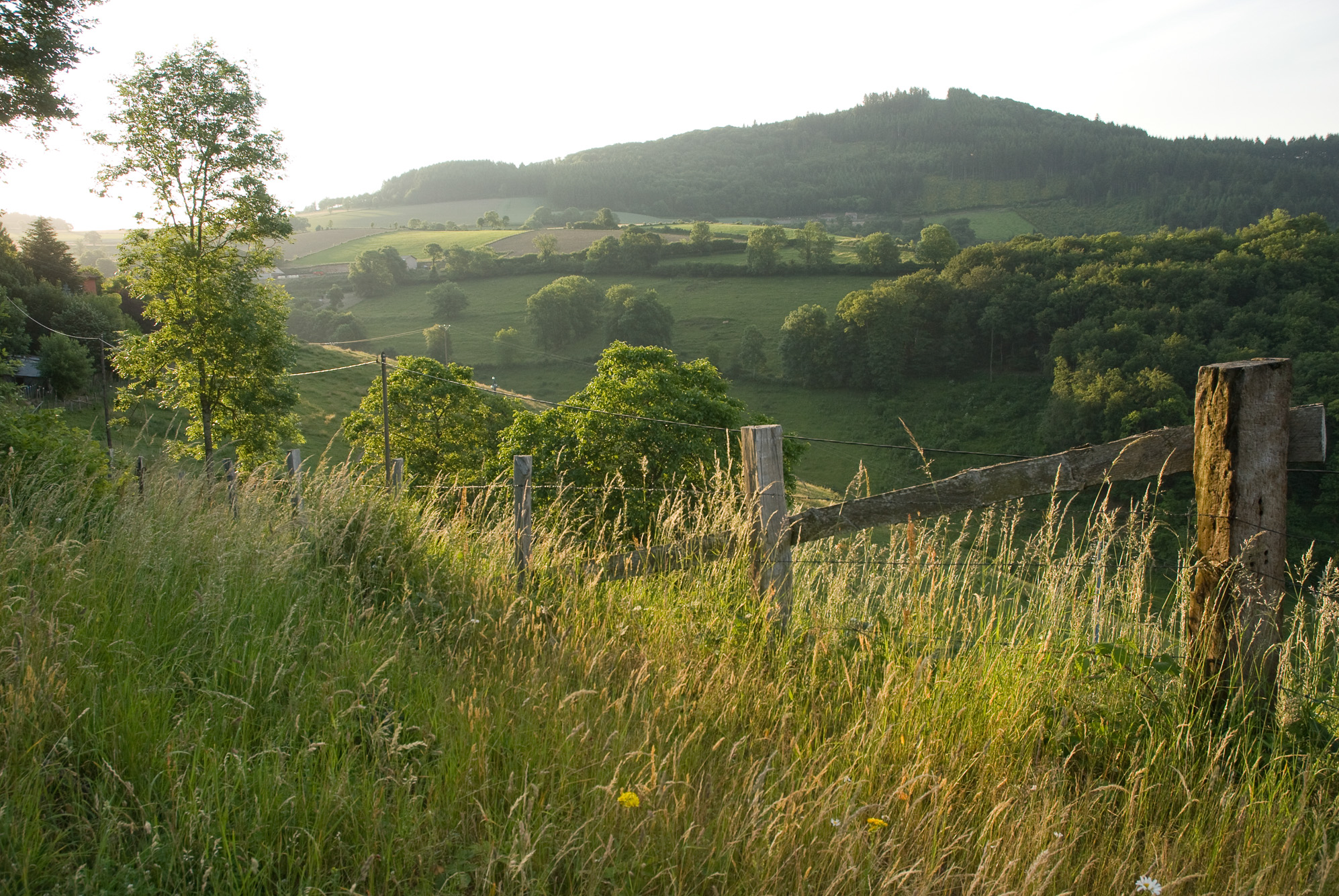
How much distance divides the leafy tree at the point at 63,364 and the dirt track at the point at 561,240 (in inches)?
3070

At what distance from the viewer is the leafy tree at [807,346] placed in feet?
243

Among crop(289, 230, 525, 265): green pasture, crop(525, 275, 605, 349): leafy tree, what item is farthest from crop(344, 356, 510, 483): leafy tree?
crop(289, 230, 525, 265): green pasture

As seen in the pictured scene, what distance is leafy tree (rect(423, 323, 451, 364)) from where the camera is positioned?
80.4 meters

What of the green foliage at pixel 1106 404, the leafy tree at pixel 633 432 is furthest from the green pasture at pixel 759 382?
the leafy tree at pixel 633 432

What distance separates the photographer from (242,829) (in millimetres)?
1987

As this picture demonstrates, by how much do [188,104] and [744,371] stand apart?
56.1m

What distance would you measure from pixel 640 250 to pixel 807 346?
139ft

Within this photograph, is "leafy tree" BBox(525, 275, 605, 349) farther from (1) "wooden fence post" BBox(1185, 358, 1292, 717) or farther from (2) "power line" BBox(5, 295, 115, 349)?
(1) "wooden fence post" BBox(1185, 358, 1292, 717)

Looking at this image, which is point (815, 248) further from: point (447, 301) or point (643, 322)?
point (447, 301)

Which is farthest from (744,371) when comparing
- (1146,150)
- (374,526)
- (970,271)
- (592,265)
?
(1146,150)

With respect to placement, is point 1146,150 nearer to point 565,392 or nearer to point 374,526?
point 565,392

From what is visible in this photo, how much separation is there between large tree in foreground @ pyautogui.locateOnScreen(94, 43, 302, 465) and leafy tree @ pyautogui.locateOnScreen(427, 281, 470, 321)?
2641 inches

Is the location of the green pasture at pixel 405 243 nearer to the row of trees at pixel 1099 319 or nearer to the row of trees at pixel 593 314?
the row of trees at pixel 593 314

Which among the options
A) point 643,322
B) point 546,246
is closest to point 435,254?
point 546,246
